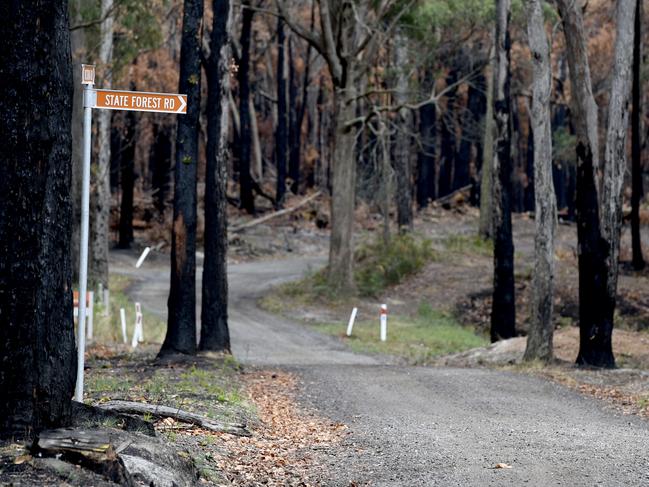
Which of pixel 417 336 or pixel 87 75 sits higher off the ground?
pixel 87 75

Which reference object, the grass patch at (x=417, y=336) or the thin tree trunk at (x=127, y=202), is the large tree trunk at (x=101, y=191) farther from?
the thin tree trunk at (x=127, y=202)

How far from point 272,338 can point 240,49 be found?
30228 millimetres

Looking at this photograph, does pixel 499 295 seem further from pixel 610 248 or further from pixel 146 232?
pixel 146 232

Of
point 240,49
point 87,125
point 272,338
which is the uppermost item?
point 240,49

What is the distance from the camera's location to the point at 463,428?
1127 centimetres

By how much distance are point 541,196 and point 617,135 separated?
1.82 m

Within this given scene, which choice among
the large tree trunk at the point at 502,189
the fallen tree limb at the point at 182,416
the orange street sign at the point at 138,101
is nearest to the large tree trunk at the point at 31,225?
the orange street sign at the point at 138,101

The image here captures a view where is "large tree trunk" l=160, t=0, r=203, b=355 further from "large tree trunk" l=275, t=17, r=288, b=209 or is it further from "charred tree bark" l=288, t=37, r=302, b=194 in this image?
"charred tree bark" l=288, t=37, r=302, b=194

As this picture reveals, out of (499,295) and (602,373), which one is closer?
(602,373)

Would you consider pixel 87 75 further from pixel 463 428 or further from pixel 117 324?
pixel 117 324

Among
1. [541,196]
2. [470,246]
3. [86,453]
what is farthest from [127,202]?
[86,453]

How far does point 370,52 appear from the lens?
103 ft

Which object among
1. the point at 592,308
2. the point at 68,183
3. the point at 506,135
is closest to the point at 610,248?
the point at 592,308

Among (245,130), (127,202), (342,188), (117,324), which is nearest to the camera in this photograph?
(117,324)
